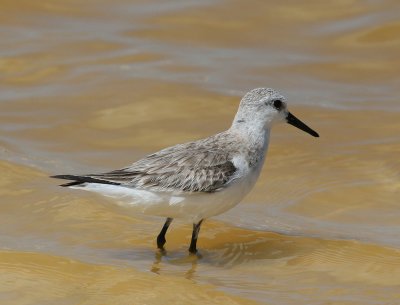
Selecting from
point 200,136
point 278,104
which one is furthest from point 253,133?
point 200,136

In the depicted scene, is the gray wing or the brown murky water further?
the gray wing

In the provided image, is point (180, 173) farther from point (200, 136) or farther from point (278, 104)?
point (200, 136)

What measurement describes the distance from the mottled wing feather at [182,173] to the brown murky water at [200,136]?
0.73 meters

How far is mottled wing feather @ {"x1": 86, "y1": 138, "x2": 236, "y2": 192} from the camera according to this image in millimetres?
8422

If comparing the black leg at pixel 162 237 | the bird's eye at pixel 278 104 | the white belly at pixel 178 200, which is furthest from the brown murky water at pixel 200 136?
the bird's eye at pixel 278 104

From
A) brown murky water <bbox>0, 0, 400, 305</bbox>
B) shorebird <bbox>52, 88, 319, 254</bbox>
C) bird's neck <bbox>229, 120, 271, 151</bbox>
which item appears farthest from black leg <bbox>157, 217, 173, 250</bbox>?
bird's neck <bbox>229, 120, 271, 151</bbox>

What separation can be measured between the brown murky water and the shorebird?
1.73 ft

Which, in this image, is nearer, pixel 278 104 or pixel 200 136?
pixel 278 104

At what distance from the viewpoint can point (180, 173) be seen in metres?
8.52

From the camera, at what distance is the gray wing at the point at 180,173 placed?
8.41 metres

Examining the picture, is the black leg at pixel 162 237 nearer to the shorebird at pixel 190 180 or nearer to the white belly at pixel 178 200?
the shorebird at pixel 190 180

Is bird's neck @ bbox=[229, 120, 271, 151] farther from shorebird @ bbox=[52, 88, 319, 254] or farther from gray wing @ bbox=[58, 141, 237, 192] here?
gray wing @ bbox=[58, 141, 237, 192]

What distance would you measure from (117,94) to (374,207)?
4566mm

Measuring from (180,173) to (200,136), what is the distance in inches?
150
